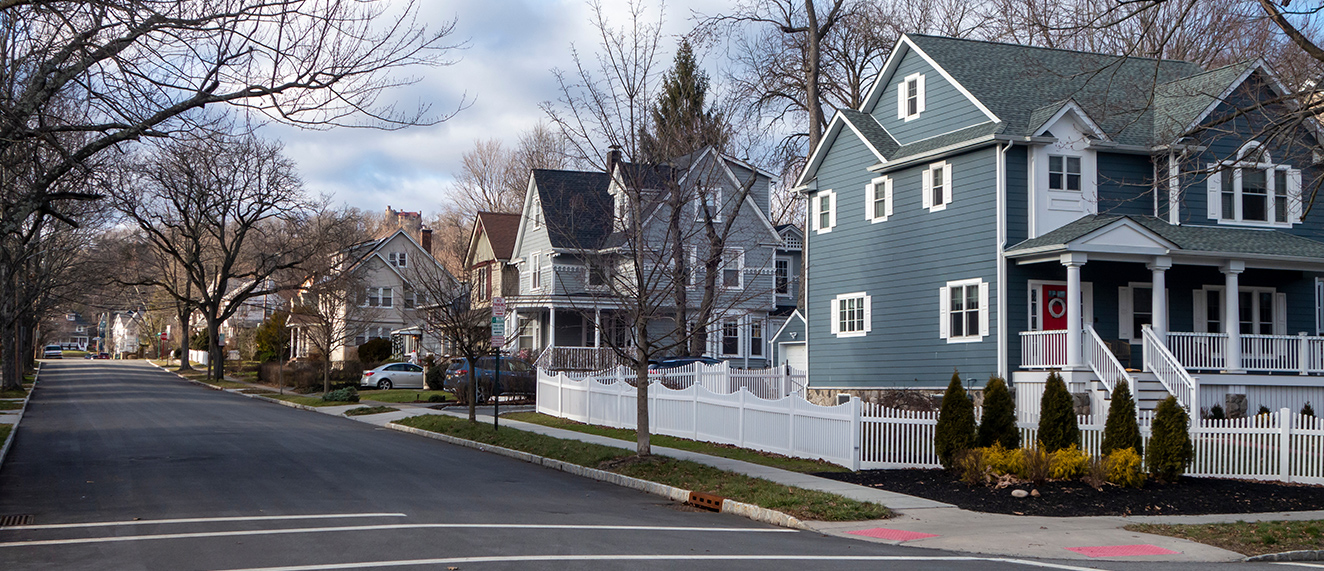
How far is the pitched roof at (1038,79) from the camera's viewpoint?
86.3 feet

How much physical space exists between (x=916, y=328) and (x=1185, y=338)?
646 centimetres

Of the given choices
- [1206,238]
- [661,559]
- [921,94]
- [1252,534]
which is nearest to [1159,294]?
[1206,238]

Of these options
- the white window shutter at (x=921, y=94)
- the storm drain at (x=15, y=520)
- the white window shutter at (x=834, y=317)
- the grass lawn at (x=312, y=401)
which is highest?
the white window shutter at (x=921, y=94)

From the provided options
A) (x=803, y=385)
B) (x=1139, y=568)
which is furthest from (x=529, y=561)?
(x=803, y=385)

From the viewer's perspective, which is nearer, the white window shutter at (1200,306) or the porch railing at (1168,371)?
the porch railing at (1168,371)

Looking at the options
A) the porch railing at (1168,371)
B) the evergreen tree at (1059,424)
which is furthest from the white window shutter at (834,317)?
the evergreen tree at (1059,424)

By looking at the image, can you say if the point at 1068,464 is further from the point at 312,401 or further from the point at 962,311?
the point at 312,401

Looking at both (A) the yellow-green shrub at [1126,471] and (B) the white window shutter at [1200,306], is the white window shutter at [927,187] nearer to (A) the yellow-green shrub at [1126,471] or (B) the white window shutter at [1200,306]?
(B) the white window shutter at [1200,306]

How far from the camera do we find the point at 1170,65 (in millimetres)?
29594

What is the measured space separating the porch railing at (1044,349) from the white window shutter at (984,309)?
0.88m

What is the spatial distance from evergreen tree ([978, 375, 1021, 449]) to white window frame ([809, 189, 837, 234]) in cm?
1510

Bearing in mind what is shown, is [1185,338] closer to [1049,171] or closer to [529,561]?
[1049,171]

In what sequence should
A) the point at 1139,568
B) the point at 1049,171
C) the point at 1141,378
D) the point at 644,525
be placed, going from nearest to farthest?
the point at 1139,568
the point at 644,525
the point at 1141,378
the point at 1049,171

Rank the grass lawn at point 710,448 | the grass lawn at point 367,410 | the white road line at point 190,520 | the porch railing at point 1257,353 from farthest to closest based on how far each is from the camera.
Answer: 1. the grass lawn at point 367,410
2. the porch railing at point 1257,353
3. the grass lawn at point 710,448
4. the white road line at point 190,520
